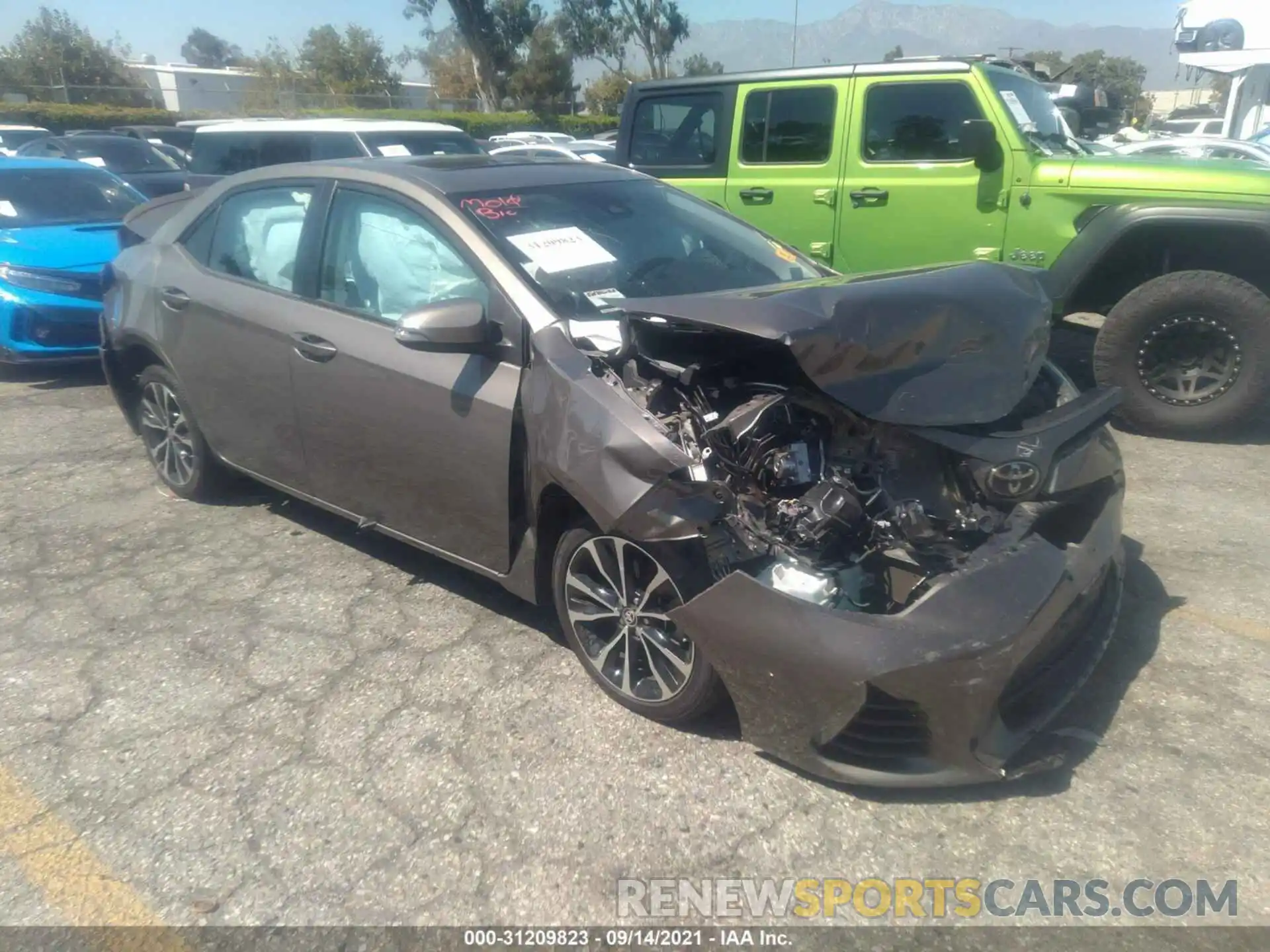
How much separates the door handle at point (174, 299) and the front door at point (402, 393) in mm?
965

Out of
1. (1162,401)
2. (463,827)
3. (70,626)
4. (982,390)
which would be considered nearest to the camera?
(463,827)

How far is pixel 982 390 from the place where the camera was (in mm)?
3105

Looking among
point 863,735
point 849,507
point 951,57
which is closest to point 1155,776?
point 863,735

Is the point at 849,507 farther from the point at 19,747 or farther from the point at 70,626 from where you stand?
the point at 70,626

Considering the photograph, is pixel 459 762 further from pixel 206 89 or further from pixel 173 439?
pixel 206 89

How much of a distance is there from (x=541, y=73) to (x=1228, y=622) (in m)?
48.6

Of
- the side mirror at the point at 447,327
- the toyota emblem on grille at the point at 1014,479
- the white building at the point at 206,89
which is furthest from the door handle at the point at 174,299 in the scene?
the white building at the point at 206,89

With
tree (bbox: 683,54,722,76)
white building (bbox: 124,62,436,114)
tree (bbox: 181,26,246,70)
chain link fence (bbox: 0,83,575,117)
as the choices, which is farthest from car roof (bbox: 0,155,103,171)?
tree (bbox: 181,26,246,70)

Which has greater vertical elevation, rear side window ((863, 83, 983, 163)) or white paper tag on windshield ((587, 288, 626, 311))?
rear side window ((863, 83, 983, 163))

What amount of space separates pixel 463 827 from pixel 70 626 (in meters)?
2.15

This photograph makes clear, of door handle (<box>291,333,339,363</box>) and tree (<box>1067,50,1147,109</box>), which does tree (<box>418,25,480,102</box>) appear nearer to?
tree (<box>1067,50,1147,109</box>)

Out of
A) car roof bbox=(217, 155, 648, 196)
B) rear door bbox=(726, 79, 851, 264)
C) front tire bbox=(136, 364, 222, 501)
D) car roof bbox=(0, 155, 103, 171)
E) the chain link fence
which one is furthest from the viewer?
the chain link fence

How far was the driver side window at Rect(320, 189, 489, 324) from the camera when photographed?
3.62 m

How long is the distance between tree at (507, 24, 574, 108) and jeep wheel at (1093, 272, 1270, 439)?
152 ft
